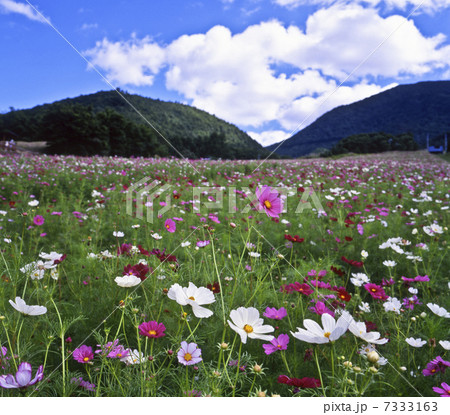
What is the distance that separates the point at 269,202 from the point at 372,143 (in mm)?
13729

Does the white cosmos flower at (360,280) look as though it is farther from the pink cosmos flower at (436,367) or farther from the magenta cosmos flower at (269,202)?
the magenta cosmos flower at (269,202)

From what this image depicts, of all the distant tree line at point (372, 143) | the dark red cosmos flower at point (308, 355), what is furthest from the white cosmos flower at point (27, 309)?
the distant tree line at point (372, 143)

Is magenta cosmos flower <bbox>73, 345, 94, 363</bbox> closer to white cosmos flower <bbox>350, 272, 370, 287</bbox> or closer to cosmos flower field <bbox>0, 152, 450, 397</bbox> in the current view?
cosmos flower field <bbox>0, 152, 450, 397</bbox>

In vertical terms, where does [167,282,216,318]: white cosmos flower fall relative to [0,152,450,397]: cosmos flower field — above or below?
above

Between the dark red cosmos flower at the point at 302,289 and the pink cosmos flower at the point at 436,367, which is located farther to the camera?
the dark red cosmos flower at the point at 302,289

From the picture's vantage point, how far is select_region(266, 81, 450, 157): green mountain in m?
7.92

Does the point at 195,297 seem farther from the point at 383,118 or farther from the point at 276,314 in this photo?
the point at 383,118

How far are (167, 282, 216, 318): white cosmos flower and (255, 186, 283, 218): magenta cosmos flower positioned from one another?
47 centimetres

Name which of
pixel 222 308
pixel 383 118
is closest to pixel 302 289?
pixel 222 308

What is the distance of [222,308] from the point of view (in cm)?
121

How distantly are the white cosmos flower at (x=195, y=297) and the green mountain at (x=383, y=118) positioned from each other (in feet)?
19.8

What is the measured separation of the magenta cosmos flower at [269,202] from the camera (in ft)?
4.09

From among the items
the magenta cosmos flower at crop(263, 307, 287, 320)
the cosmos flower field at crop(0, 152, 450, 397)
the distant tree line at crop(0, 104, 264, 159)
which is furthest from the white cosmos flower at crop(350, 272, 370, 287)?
the distant tree line at crop(0, 104, 264, 159)
